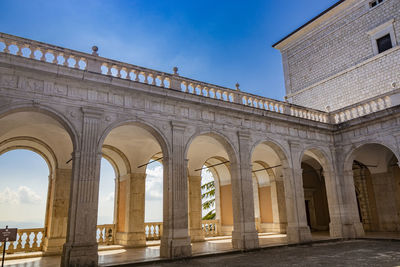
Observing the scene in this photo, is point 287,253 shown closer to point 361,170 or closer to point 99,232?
point 99,232

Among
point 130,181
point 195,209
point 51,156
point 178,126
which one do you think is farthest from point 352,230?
point 51,156

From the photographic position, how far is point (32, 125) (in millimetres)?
11594

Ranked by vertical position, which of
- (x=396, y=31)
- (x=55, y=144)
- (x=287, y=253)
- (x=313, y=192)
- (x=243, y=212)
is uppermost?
(x=396, y=31)

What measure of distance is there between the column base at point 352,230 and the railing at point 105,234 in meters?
11.0

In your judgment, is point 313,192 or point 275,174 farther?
point 313,192

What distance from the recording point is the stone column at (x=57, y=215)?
12422mm

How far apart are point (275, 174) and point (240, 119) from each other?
7853 mm

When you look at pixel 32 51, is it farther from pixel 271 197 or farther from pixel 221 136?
pixel 271 197

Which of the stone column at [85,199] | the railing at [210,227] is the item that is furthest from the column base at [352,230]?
the stone column at [85,199]

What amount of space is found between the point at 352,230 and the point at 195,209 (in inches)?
301

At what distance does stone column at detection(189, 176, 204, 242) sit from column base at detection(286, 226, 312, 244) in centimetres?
458

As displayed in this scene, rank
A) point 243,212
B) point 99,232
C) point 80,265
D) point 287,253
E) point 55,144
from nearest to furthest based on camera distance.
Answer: point 80,265
point 287,253
point 243,212
point 55,144
point 99,232

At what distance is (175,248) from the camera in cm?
1013

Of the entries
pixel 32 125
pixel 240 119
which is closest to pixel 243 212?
pixel 240 119
